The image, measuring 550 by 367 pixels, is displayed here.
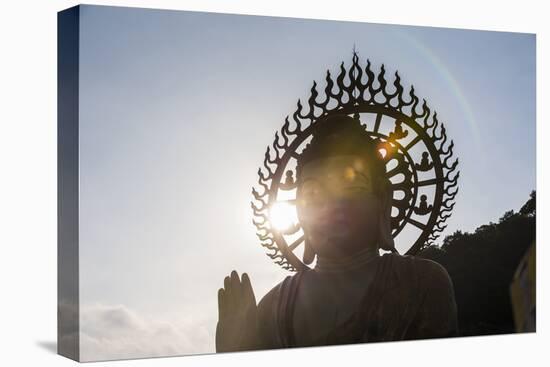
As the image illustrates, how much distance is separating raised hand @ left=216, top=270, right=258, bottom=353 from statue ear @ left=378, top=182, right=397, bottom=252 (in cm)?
Answer: 135

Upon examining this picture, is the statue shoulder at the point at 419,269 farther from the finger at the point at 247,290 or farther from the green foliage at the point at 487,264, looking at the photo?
the finger at the point at 247,290

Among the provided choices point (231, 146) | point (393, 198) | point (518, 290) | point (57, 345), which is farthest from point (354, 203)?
point (57, 345)

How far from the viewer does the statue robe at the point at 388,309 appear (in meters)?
10.3

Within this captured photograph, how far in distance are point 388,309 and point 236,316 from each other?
1.48 metres

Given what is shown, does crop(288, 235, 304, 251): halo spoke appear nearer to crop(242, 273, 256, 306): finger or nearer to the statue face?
the statue face

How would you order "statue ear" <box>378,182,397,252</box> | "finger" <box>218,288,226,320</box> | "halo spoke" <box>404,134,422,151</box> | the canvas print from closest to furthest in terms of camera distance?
the canvas print → "finger" <box>218,288,226,320</box> → "statue ear" <box>378,182,397,252</box> → "halo spoke" <box>404,134,422,151</box>

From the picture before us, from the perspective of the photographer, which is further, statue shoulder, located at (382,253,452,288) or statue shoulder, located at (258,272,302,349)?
statue shoulder, located at (382,253,452,288)

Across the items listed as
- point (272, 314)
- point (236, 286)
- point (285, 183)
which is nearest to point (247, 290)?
point (236, 286)

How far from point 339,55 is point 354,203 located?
1402 mm

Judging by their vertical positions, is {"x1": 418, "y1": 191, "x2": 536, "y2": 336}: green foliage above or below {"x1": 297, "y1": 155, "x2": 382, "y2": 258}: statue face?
below

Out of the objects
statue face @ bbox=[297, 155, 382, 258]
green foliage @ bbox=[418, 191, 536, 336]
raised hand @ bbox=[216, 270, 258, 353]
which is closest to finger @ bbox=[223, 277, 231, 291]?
raised hand @ bbox=[216, 270, 258, 353]

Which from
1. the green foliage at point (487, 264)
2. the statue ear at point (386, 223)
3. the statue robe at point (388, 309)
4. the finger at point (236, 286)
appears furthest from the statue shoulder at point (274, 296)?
the green foliage at point (487, 264)

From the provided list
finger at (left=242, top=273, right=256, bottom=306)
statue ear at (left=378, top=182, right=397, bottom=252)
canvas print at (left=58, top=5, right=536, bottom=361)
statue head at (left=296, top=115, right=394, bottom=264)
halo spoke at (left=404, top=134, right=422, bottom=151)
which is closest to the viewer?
canvas print at (left=58, top=5, right=536, bottom=361)

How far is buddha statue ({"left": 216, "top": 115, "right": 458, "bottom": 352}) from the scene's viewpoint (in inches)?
404
